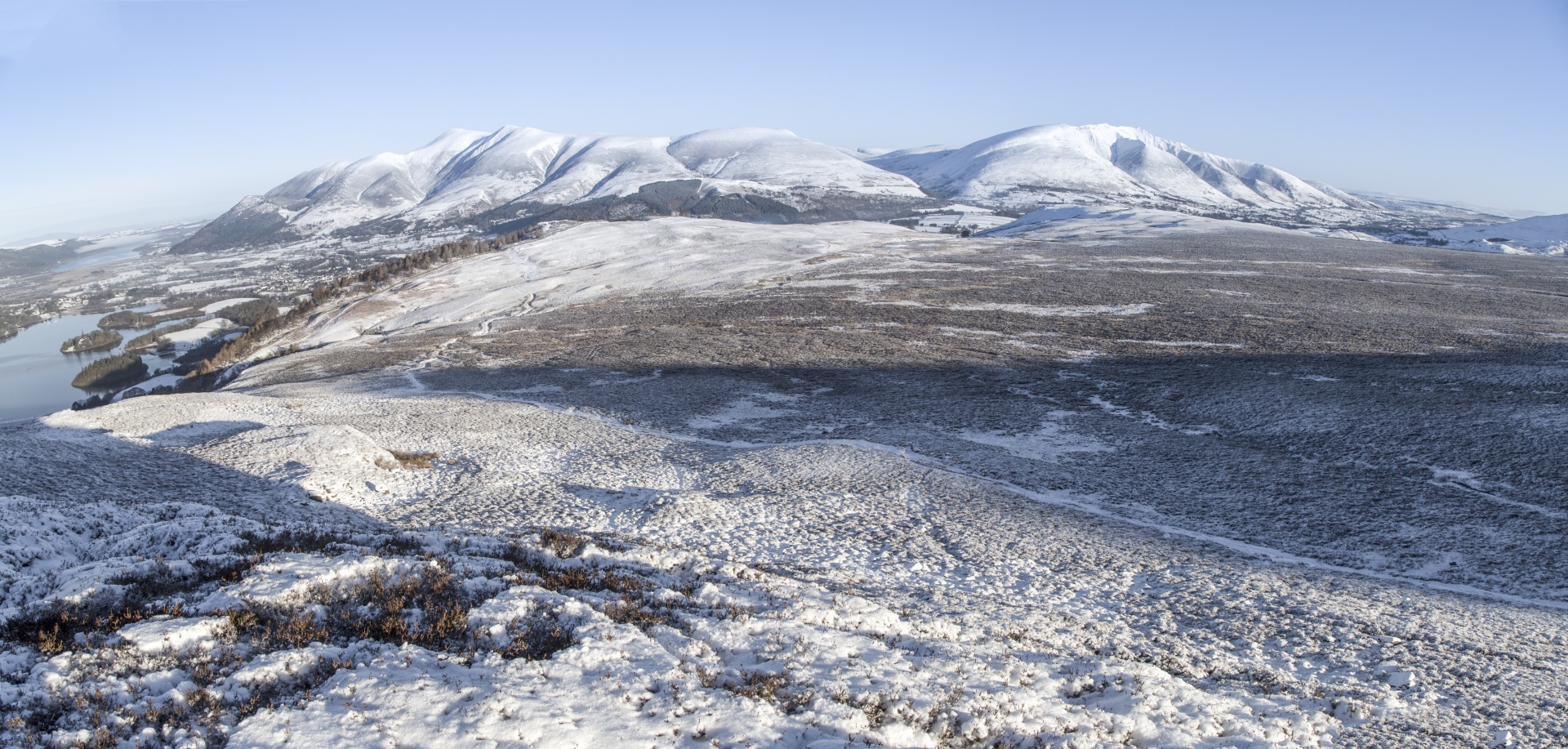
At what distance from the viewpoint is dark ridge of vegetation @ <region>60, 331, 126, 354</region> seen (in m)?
91.2

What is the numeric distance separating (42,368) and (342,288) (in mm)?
40187

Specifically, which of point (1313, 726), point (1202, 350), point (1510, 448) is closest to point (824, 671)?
point (1313, 726)

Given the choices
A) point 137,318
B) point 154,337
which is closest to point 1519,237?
point 154,337

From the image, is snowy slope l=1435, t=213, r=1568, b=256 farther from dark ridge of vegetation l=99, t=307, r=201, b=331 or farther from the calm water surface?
dark ridge of vegetation l=99, t=307, r=201, b=331

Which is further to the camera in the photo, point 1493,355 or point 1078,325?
point 1078,325

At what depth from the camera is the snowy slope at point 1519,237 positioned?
92.0m

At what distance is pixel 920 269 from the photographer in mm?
67125

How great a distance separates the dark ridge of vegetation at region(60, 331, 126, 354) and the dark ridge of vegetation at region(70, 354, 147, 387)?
18691 mm

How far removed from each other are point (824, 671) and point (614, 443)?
52.8 ft

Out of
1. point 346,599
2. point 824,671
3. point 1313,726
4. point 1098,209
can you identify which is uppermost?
point 1098,209

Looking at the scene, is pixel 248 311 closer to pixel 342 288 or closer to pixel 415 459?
pixel 342 288

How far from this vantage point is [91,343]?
306 feet

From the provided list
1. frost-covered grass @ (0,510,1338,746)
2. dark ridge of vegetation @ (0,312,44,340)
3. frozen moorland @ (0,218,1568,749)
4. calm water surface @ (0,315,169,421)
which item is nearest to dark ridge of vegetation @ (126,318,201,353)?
calm water surface @ (0,315,169,421)

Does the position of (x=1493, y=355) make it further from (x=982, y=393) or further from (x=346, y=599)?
(x=346, y=599)
